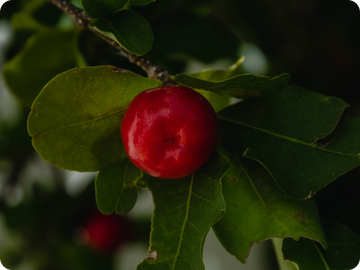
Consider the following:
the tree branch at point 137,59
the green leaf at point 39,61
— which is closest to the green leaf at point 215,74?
the tree branch at point 137,59

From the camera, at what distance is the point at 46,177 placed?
5.22 feet

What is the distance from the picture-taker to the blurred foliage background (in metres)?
0.97

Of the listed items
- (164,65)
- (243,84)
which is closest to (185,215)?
(243,84)

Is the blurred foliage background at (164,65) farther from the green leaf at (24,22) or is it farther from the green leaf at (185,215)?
the green leaf at (185,215)

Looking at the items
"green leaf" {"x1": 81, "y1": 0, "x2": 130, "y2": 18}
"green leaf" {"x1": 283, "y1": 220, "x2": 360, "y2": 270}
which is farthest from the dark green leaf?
"green leaf" {"x1": 283, "y1": 220, "x2": 360, "y2": 270}

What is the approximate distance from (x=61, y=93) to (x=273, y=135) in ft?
1.21

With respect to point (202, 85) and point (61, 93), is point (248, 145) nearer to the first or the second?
point (202, 85)

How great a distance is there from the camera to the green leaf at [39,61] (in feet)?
2.93

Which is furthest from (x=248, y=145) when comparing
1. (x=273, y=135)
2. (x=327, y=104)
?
(x=327, y=104)

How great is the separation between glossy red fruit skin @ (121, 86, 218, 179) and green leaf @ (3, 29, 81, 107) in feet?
1.79

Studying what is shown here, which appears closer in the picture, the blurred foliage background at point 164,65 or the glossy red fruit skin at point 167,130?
the glossy red fruit skin at point 167,130

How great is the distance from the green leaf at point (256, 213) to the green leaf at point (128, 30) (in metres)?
0.27

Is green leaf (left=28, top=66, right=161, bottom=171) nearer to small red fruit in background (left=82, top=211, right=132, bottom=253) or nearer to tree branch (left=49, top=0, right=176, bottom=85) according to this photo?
tree branch (left=49, top=0, right=176, bottom=85)

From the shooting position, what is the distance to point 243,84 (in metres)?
0.47
